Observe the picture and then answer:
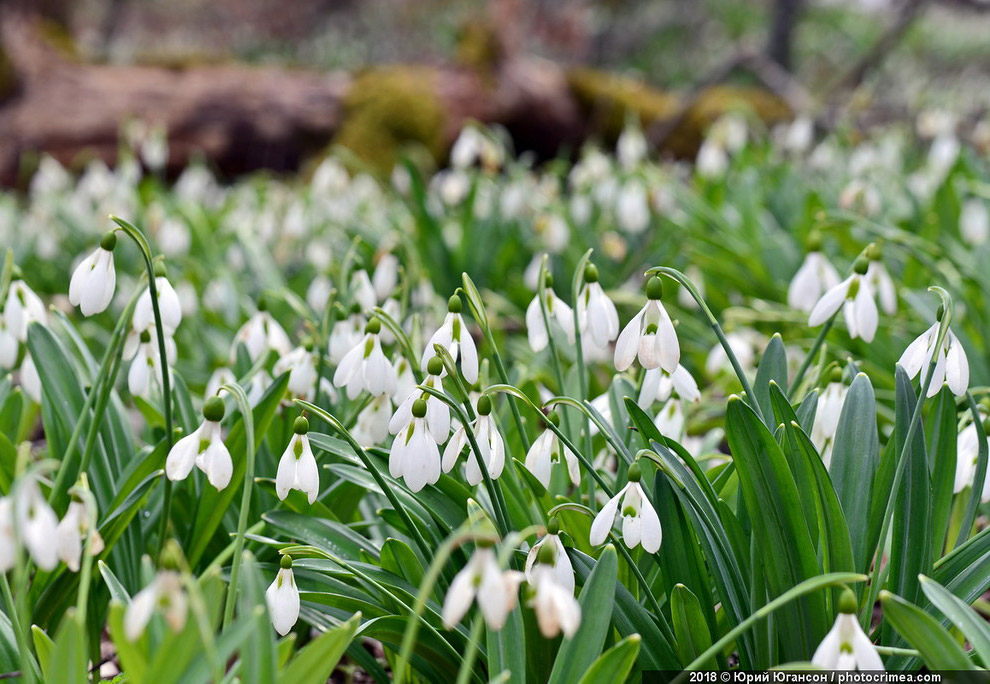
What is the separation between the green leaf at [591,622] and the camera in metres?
1.24

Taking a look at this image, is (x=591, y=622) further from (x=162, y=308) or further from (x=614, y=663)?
(x=162, y=308)

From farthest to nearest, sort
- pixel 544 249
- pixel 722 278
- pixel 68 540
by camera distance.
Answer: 1. pixel 544 249
2. pixel 722 278
3. pixel 68 540

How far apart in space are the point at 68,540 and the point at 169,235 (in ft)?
9.61

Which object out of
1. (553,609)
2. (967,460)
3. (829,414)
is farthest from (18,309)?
(967,460)

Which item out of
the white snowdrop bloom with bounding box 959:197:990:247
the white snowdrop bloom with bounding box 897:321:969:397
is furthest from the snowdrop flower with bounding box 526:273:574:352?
the white snowdrop bloom with bounding box 959:197:990:247

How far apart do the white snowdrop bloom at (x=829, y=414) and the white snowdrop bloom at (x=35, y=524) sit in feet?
3.72

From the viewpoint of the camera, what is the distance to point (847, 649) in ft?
3.38

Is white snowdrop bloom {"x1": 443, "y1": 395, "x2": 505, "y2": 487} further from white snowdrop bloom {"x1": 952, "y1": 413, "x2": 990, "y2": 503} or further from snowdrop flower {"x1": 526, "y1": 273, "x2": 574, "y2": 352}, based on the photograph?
white snowdrop bloom {"x1": 952, "y1": 413, "x2": 990, "y2": 503}

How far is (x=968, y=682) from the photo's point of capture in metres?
1.13

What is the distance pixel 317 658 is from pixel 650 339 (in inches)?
24.2

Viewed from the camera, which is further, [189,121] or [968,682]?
[189,121]

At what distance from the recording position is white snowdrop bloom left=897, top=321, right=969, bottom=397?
1.34 meters

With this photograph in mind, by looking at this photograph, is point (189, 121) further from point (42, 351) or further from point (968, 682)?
point (968, 682)

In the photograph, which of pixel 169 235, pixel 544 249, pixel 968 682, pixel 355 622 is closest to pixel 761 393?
pixel 968 682
